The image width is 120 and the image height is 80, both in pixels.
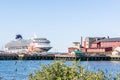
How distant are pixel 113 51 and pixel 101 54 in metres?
6.03

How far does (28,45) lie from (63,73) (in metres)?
158

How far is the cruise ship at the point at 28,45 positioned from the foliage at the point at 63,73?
138 m

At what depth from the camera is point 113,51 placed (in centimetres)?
14812

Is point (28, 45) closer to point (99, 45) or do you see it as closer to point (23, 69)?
point (99, 45)

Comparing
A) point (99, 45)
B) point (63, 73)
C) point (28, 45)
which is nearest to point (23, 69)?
point (63, 73)

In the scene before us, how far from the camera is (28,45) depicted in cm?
18262

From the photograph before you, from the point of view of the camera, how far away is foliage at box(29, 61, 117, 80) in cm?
2450

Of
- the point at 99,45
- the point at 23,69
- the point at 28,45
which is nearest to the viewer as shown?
the point at 23,69

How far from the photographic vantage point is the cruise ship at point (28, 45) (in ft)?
546

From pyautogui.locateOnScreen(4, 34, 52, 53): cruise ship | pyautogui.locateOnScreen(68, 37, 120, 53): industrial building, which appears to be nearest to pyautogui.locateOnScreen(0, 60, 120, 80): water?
pyautogui.locateOnScreen(68, 37, 120, 53): industrial building

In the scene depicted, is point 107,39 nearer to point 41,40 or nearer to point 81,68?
point 41,40

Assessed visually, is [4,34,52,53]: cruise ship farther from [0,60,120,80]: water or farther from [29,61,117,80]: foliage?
[29,61,117,80]: foliage

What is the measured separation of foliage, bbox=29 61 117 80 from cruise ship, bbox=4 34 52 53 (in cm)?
13790

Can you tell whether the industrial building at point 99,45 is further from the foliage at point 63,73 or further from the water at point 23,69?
the foliage at point 63,73
